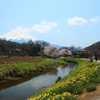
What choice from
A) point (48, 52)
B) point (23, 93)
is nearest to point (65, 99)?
point (23, 93)

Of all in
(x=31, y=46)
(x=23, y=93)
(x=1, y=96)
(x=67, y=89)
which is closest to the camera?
(x=67, y=89)

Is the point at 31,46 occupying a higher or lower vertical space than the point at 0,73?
higher

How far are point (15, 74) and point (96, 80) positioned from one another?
1588 cm

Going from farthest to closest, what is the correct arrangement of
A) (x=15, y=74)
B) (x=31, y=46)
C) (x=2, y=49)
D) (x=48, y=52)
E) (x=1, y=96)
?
(x=31, y=46) → (x=2, y=49) → (x=48, y=52) → (x=15, y=74) → (x=1, y=96)

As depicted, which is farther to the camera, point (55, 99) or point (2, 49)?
point (2, 49)

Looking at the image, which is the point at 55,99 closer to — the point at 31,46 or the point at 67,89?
the point at 67,89

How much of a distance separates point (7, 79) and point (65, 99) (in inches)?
636

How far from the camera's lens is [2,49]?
267 ft

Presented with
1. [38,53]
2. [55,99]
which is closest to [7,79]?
[55,99]

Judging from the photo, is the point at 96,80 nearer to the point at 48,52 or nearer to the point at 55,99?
the point at 55,99

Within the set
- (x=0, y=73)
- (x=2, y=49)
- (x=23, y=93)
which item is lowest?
(x=23, y=93)

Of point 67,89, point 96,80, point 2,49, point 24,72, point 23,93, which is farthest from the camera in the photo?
point 2,49

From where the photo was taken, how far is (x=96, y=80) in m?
8.16

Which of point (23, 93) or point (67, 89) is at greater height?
point (67, 89)
